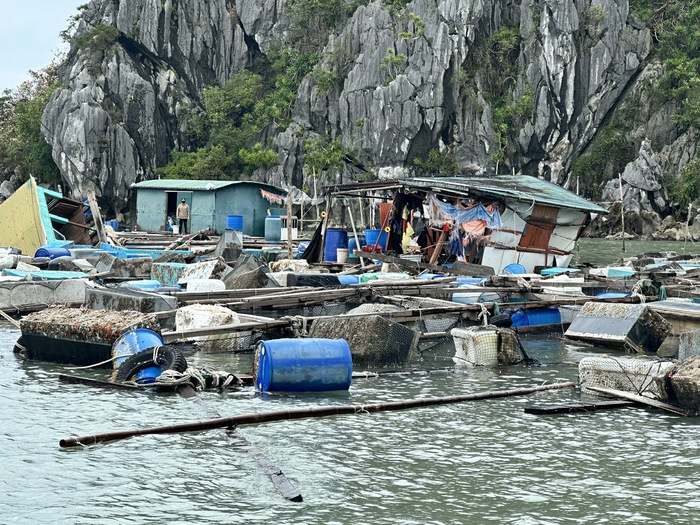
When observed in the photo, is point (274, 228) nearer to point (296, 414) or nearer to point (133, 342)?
point (133, 342)

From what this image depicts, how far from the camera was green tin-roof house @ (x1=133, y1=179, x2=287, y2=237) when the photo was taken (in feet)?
153

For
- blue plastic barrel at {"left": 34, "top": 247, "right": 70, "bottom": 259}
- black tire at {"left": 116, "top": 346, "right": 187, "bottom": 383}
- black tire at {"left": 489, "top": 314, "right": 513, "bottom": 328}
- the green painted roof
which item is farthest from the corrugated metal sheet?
black tire at {"left": 116, "top": 346, "right": 187, "bottom": 383}

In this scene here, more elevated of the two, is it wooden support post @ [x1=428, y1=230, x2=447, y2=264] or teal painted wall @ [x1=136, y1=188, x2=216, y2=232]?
teal painted wall @ [x1=136, y1=188, x2=216, y2=232]

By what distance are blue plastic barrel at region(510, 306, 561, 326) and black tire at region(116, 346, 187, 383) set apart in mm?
7852

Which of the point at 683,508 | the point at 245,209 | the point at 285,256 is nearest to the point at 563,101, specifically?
the point at 245,209

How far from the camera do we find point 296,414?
1060 centimetres

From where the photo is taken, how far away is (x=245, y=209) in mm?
47531

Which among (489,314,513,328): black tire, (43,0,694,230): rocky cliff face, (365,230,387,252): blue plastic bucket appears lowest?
(489,314,513,328): black tire

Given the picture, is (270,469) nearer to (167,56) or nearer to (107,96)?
(107,96)

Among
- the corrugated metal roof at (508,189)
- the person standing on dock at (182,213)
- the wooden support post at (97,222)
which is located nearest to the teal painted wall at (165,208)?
the person standing on dock at (182,213)

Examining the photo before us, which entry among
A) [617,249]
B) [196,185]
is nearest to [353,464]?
[196,185]

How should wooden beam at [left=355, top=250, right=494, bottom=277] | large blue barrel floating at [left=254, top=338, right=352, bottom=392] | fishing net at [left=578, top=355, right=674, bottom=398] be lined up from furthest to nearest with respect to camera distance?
wooden beam at [left=355, top=250, right=494, bottom=277]
large blue barrel floating at [left=254, top=338, right=352, bottom=392]
fishing net at [left=578, top=355, right=674, bottom=398]

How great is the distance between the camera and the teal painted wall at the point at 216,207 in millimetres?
46750

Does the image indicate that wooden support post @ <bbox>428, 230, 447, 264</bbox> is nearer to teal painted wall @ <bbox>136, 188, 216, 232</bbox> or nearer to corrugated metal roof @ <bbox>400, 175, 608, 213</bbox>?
corrugated metal roof @ <bbox>400, 175, 608, 213</bbox>
